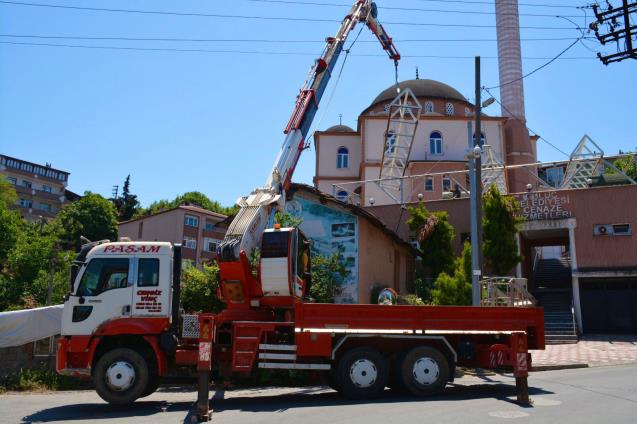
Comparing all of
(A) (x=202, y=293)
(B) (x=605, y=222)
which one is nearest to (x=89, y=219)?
(A) (x=202, y=293)

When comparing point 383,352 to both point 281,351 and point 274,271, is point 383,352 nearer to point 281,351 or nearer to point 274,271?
point 281,351

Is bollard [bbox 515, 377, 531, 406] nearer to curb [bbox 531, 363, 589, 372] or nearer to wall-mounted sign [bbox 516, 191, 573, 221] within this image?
curb [bbox 531, 363, 589, 372]

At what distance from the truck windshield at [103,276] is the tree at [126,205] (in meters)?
72.0

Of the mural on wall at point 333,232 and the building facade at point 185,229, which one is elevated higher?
the building facade at point 185,229

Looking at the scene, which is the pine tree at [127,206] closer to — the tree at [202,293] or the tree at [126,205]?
the tree at [126,205]

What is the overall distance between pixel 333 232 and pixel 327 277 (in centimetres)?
287

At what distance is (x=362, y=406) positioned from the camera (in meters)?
9.54

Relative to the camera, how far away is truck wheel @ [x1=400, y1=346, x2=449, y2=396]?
10.7 metres

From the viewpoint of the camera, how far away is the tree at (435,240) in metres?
25.8

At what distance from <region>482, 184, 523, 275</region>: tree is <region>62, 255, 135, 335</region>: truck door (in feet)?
54.0

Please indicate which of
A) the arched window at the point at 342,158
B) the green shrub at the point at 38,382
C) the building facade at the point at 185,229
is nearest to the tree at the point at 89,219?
the building facade at the point at 185,229

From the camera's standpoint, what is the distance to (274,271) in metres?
11.2

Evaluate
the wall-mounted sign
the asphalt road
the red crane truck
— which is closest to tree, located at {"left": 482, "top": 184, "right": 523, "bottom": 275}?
the wall-mounted sign

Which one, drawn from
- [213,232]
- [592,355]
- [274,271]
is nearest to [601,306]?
[592,355]
